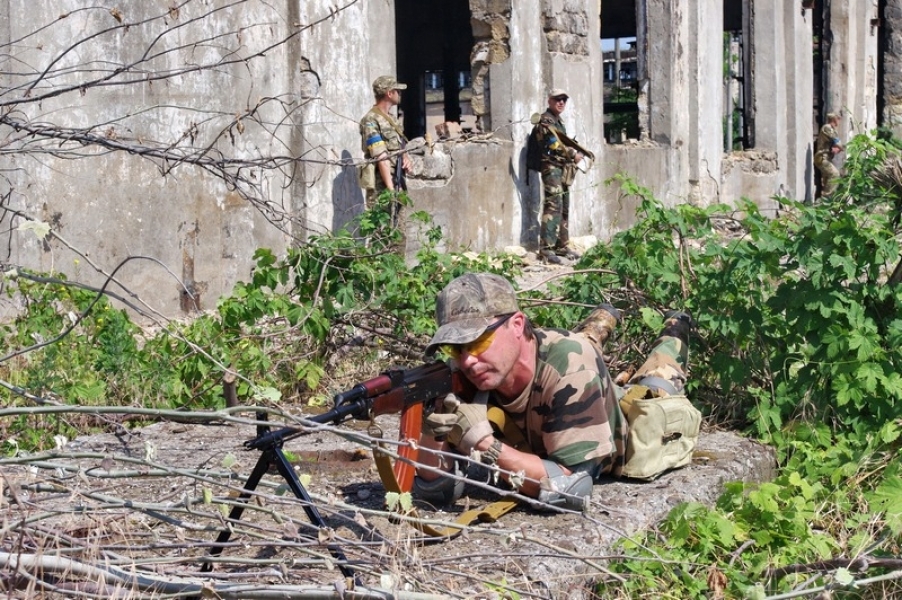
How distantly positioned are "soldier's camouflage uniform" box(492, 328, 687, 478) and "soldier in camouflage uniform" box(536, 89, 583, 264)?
6.89 m

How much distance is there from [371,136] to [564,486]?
561 cm

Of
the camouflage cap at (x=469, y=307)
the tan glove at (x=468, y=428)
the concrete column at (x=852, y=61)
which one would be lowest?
the tan glove at (x=468, y=428)

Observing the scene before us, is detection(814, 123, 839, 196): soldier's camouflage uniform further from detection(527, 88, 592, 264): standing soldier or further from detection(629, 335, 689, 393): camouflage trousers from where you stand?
detection(629, 335, 689, 393): camouflage trousers

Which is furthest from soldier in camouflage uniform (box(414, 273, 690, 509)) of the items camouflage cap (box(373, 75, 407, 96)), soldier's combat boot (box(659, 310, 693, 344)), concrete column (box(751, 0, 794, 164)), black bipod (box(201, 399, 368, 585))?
concrete column (box(751, 0, 794, 164))

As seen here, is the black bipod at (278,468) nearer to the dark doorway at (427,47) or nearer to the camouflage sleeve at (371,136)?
the camouflage sleeve at (371,136)

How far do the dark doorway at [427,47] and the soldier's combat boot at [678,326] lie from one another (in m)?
12.8

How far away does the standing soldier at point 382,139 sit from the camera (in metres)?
8.81

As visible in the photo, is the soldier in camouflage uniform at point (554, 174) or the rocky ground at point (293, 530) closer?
the rocky ground at point (293, 530)

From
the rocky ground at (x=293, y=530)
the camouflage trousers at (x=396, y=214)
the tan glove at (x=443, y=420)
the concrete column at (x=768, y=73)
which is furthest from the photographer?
the concrete column at (x=768, y=73)

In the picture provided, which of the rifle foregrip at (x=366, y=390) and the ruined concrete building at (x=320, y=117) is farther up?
the ruined concrete building at (x=320, y=117)

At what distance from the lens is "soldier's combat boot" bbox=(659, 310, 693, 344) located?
504 cm

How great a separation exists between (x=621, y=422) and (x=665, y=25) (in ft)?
34.1

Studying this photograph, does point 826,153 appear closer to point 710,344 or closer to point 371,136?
point 371,136

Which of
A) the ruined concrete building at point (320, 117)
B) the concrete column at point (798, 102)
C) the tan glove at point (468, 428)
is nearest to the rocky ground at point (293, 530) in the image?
the tan glove at point (468, 428)
